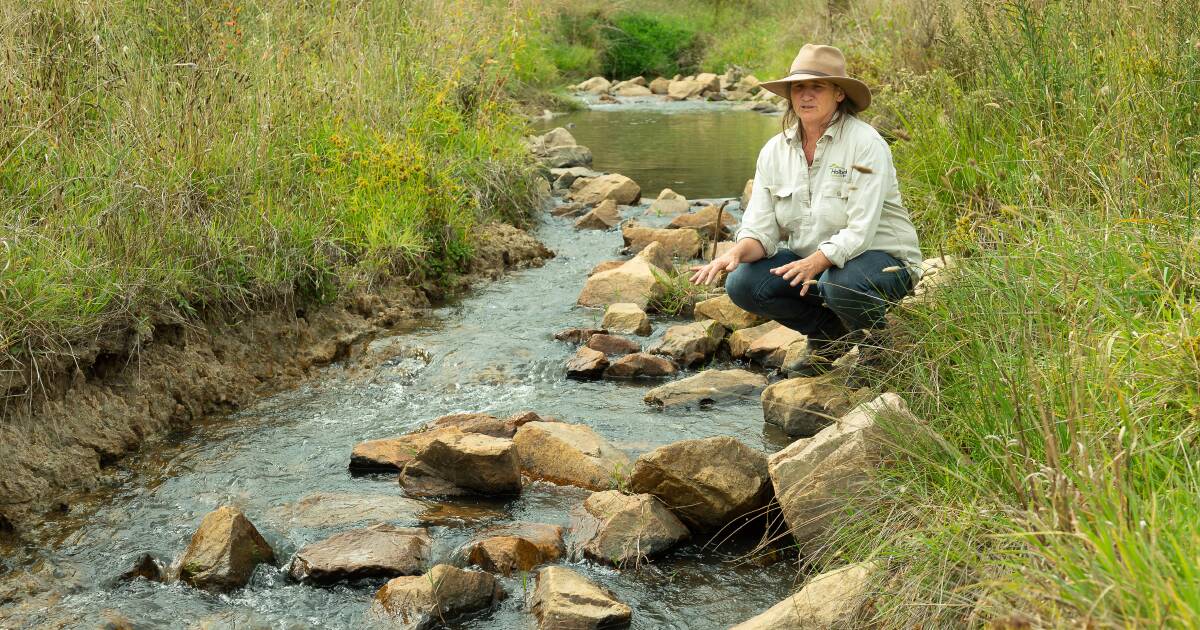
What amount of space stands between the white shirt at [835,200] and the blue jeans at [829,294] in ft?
0.17

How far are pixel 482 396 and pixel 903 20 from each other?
564 centimetres

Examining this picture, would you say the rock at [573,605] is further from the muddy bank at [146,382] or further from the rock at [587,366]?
→ the rock at [587,366]

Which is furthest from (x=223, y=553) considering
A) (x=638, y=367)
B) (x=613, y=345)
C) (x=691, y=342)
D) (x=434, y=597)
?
(x=691, y=342)

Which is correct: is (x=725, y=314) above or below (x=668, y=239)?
above

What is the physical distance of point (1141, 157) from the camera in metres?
3.88

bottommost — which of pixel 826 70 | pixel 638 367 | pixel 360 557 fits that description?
pixel 638 367

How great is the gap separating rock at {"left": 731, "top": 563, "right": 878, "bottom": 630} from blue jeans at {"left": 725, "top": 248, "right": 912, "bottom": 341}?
1298 mm

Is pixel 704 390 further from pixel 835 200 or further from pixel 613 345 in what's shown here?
pixel 835 200

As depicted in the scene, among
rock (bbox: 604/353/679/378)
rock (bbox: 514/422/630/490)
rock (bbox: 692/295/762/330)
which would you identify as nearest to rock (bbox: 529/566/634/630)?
rock (bbox: 514/422/630/490)

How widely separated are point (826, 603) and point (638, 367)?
271 cm

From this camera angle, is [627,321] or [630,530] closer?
[630,530]

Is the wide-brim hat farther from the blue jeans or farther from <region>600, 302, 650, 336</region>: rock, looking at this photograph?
<region>600, 302, 650, 336</region>: rock

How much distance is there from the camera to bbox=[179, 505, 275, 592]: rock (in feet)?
10.9

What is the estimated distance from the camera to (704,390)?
16.2 ft
